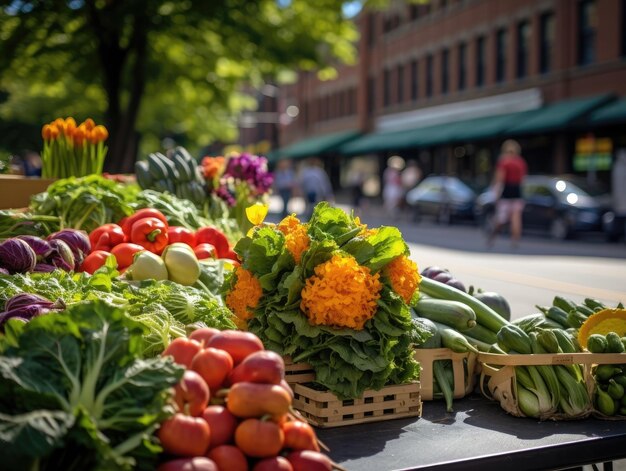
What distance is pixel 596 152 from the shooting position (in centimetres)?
2900

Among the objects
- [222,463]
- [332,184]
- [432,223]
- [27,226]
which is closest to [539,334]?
[222,463]

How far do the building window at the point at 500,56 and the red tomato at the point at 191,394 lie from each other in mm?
35803

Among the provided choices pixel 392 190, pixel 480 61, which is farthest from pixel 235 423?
pixel 480 61

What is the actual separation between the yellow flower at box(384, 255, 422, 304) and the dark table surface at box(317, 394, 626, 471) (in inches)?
20.9

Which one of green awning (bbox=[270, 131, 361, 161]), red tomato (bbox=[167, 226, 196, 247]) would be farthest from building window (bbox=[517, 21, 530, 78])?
red tomato (bbox=[167, 226, 196, 247])

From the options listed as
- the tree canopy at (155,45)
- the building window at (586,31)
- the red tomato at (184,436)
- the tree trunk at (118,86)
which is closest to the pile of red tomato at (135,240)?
the red tomato at (184,436)

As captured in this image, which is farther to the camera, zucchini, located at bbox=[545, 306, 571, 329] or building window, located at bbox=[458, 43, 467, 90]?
building window, located at bbox=[458, 43, 467, 90]

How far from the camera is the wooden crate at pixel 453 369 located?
3686mm

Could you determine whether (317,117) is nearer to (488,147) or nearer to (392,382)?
(488,147)

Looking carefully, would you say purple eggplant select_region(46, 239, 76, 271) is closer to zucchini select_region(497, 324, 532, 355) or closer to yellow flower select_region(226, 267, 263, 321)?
yellow flower select_region(226, 267, 263, 321)

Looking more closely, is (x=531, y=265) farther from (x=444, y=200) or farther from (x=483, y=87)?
(x=483, y=87)

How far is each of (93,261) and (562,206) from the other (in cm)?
1981

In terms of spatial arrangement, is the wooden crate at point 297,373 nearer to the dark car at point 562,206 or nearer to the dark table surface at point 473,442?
the dark table surface at point 473,442

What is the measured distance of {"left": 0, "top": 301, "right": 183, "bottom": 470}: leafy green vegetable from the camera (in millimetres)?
2146
